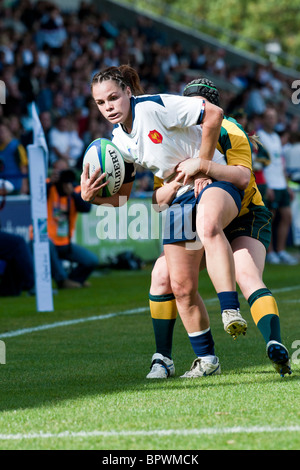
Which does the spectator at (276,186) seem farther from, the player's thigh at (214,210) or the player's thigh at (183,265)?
the player's thigh at (214,210)

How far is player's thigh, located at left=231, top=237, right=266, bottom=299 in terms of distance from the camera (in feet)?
16.4

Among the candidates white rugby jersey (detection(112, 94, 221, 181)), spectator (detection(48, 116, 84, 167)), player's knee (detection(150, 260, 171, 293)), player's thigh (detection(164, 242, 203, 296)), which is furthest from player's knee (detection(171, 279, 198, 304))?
spectator (detection(48, 116, 84, 167))

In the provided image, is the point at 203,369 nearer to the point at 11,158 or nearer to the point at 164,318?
→ the point at 164,318

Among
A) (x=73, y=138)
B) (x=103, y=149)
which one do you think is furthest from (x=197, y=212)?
(x=73, y=138)

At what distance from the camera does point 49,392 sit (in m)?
4.89

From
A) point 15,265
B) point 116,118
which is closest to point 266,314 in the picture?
point 116,118

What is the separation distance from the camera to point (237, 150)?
5203 mm

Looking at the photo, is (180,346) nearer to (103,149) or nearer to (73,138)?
(103,149)

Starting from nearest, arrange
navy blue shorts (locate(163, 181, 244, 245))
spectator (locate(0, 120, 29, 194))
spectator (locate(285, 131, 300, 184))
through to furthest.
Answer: navy blue shorts (locate(163, 181, 244, 245))
spectator (locate(0, 120, 29, 194))
spectator (locate(285, 131, 300, 184))

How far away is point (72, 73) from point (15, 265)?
361 inches

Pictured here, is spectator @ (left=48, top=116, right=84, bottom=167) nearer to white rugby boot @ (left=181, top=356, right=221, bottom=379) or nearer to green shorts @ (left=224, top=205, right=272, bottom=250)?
green shorts @ (left=224, top=205, right=272, bottom=250)

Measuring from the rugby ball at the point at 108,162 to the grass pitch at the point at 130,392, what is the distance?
1.22m

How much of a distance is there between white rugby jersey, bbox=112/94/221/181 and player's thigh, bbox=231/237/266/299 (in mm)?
638
